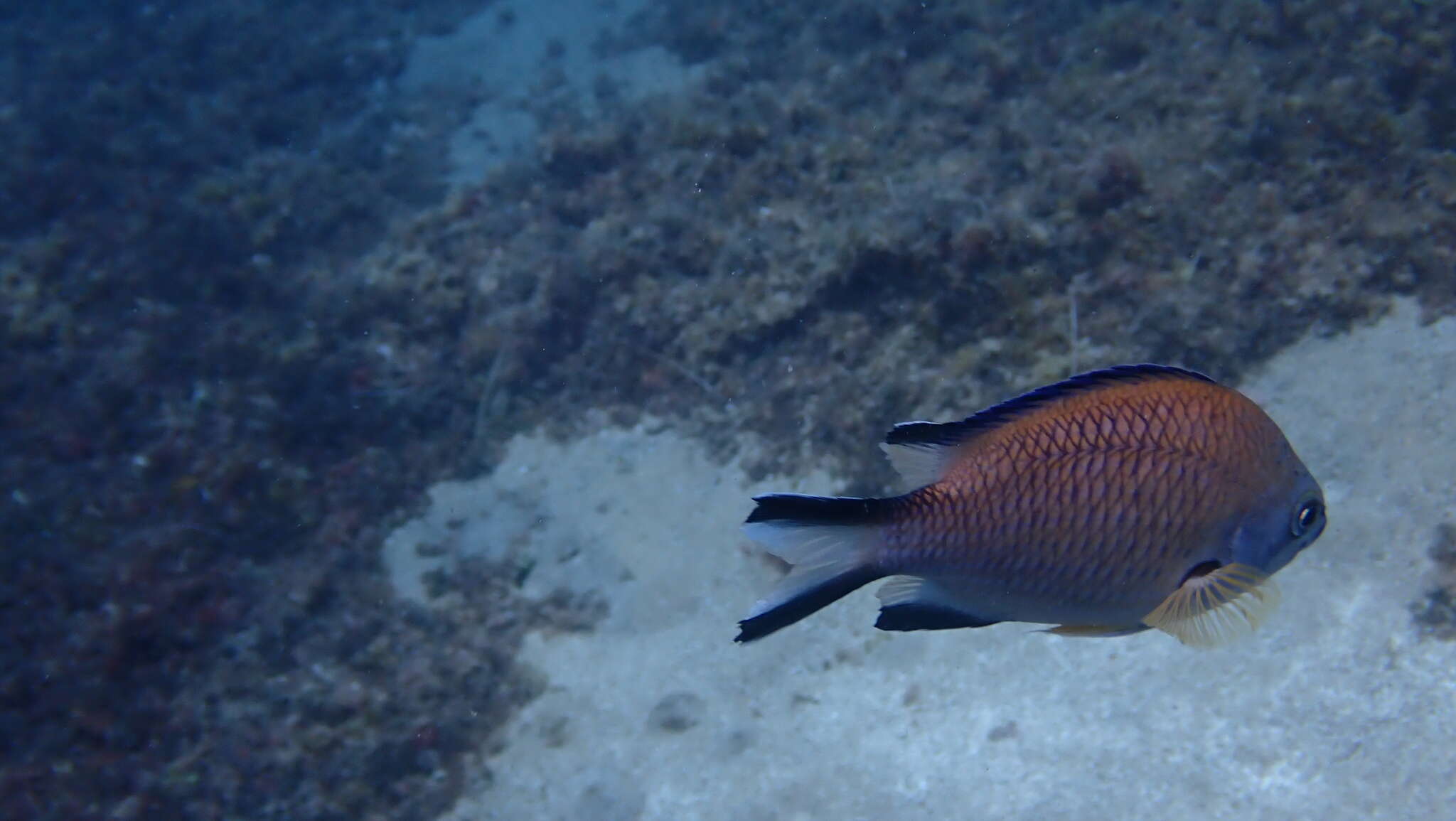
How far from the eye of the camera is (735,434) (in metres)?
A: 4.93

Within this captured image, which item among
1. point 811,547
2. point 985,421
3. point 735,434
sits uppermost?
point 985,421

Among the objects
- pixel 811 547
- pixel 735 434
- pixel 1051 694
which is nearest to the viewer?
pixel 811 547

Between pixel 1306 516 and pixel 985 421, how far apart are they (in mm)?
732

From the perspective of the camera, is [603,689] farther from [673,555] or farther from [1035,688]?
[1035,688]

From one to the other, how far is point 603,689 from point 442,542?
173 cm

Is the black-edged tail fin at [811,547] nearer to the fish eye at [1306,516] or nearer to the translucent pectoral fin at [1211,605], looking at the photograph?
the translucent pectoral fin at [1211,605]

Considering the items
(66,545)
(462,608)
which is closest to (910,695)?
(462,608)

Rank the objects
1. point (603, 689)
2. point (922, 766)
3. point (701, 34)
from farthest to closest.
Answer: point (701, 34), point (603, 689), point (922, 766)

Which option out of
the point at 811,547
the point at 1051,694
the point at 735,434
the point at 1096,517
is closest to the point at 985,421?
the point at 1096,517

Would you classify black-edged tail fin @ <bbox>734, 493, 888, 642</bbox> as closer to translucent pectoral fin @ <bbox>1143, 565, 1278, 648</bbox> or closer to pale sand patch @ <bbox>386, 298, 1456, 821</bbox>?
translucent pectoral fin @ <bbox>1143, 565, 1278, 648</bbox>

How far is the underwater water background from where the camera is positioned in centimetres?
307

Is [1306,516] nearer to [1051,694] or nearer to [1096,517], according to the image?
[1096,517]

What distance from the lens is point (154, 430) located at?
5246 mm

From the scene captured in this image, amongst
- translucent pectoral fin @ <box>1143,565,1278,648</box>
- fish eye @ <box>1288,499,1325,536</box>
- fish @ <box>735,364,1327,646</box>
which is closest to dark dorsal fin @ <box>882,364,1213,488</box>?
fish @ <box>735,364,1327,646</box>
